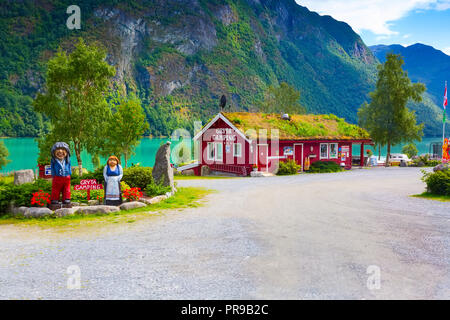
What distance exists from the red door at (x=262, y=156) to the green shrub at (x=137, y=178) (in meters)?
14.9

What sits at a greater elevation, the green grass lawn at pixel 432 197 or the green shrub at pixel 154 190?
the green shrub at pixel 154 190

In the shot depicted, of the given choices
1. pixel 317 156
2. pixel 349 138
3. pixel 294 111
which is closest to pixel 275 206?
pixel 317 156

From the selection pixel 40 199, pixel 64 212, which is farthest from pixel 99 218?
pixel 40 199

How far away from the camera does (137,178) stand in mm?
16594

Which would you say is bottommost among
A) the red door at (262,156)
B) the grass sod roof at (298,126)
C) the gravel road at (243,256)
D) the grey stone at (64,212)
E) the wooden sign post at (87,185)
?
the gravel road at (243,256)

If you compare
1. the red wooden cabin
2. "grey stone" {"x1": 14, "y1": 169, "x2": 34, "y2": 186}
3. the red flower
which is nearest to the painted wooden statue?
the red flower

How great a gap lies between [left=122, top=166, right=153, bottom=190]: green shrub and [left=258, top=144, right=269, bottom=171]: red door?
14905mm

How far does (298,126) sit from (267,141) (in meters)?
4.85

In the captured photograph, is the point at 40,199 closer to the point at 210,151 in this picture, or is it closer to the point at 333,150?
the point at 210,151

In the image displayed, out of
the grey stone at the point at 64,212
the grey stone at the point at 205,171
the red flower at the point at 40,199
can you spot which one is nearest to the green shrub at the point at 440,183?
the grey stone at the point at 64,212

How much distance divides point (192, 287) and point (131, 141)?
25.0 meters

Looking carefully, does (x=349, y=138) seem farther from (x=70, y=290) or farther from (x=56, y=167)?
(x=70, y=290)

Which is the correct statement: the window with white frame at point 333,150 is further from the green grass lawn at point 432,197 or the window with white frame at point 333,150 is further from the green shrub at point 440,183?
the green grass lawn at point 432,197

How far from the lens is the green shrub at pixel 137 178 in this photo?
54.4ft
